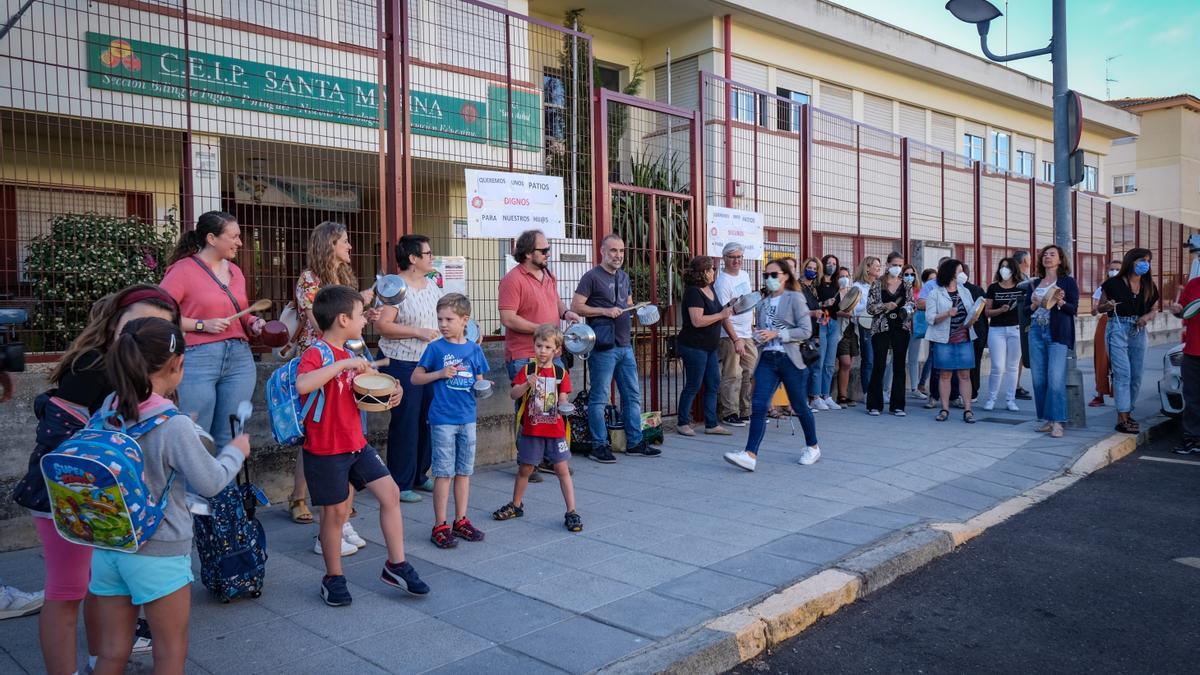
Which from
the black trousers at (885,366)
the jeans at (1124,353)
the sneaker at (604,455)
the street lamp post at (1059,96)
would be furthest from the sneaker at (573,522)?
the street lamp post at (1059,96)

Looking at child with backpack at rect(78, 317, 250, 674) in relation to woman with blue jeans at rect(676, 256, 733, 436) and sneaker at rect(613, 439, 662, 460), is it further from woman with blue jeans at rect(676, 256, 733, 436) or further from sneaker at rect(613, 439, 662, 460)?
woman with blue jeans at rect(676, 256, 733, 436)

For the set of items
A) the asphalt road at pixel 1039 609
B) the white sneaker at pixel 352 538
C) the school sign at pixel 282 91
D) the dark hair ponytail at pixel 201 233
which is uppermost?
the school sign at pixel 282 91

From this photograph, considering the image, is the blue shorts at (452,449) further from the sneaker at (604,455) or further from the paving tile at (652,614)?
the sneaker at (604,455)

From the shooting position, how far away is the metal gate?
28.5 feet

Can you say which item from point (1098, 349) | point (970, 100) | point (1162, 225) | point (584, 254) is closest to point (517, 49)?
point (584, 254)

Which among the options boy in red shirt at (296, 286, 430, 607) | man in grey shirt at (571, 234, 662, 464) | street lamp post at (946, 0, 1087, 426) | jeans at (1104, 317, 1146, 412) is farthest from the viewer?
street lamp post at (946, 0, 1087, 426)

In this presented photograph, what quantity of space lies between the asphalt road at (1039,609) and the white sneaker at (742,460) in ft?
6.48

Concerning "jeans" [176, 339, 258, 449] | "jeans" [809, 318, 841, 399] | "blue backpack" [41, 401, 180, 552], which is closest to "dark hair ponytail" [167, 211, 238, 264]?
"jeans" [176, 339, 258, 449]

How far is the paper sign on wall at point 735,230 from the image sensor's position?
9914mm

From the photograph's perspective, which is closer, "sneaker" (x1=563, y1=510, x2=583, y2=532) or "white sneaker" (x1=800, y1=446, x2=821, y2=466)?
"sneaker" (x1=563, y1=510, x2=583, y2=532)

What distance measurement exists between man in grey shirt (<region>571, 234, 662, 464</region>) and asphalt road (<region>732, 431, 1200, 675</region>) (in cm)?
326

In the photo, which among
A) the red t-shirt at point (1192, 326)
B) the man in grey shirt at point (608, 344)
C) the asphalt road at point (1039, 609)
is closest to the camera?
the asphalt road at point (1039, 609)

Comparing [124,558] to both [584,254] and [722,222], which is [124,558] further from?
[722,222]

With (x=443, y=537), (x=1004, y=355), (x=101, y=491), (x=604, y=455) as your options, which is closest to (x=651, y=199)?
(x=604, y=455)
